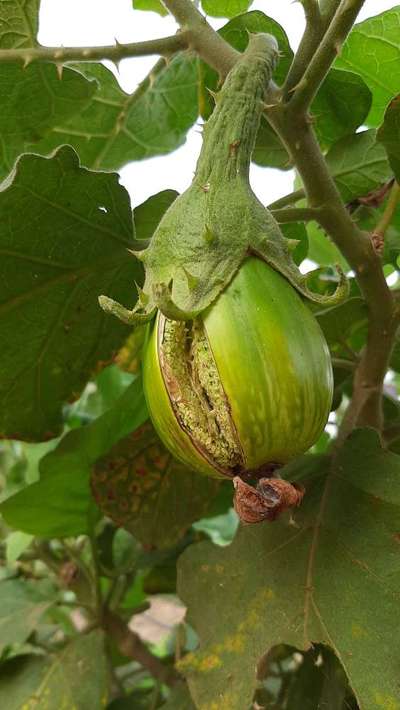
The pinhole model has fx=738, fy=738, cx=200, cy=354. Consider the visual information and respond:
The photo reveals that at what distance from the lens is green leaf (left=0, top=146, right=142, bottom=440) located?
591mm

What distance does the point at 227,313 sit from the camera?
0.45m

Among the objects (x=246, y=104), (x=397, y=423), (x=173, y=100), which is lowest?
(x=397, y=423)

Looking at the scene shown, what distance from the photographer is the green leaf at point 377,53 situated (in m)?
0.73

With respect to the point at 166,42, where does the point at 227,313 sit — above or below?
below

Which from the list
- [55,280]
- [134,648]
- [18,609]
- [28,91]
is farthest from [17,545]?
[28,91]

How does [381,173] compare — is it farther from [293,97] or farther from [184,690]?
[184,690]

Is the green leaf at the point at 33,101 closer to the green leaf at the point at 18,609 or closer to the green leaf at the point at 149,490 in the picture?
the green leaf at the point at 149,490

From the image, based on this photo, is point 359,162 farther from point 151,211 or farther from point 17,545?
point 17,545

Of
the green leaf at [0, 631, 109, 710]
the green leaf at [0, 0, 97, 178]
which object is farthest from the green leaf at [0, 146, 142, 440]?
the green leaf at [0, 631, 109, 710]

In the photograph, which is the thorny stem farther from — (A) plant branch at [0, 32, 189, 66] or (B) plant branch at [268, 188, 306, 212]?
(A) plant branch at [0, 32, 189, 66]

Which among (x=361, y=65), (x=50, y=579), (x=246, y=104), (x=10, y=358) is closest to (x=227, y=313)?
(x=246, y=104)

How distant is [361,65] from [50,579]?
78 cm

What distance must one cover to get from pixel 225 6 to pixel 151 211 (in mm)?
262

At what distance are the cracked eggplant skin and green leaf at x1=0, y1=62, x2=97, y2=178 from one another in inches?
14.2
